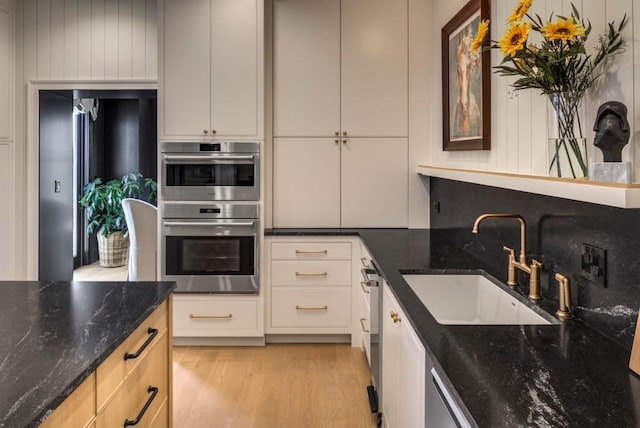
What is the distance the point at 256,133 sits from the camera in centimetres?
368

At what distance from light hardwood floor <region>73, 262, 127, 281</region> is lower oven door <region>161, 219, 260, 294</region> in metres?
2.82

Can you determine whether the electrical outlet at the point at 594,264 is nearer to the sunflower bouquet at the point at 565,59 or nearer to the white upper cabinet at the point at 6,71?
the sunflower bouquet at the point at 565,59

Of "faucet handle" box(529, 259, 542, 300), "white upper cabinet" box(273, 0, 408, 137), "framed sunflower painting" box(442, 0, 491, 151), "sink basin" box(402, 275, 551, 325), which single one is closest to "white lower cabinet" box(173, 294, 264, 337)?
"white upper cabinet" box(273, 0, 408, 137)

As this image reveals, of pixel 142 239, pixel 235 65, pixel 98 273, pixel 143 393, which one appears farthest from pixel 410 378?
pixel 98 273

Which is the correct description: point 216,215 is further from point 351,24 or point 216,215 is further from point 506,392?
point 506,392

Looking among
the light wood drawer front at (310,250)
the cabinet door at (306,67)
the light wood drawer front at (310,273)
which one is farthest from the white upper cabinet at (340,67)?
the light wood drawer front at (310,273)

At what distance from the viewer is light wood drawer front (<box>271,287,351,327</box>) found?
3.78 metres

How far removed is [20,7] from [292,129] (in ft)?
7.46

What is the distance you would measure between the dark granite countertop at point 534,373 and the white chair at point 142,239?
314cm

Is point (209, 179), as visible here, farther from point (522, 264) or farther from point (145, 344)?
point (522, 264)

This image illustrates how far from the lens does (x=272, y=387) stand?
3.13m

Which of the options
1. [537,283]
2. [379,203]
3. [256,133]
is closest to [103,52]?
[256,133]

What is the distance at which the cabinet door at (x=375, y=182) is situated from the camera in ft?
12.9

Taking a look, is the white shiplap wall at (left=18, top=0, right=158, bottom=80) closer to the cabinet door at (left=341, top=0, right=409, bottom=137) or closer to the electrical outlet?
the cabinet door at (left=341, top=0, right=409, bottom=137)
